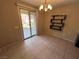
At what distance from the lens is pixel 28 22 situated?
4078 millimetres

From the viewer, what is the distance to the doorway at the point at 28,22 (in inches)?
148

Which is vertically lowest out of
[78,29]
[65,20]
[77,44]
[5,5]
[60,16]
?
[77,44]

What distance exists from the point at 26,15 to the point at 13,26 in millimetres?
1311

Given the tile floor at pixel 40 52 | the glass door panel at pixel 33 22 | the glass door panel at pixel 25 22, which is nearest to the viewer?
the tile floor at pixel 40 52

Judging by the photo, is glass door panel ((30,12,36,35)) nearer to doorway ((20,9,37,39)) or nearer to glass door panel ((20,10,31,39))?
doorway ((20,9,37,39))

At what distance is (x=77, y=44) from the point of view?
9.71ft

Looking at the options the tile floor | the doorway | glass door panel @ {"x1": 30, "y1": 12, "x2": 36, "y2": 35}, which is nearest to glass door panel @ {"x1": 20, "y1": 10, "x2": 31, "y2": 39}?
the doorway

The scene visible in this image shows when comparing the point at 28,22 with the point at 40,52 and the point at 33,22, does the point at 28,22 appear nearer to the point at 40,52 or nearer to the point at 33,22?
the point at 33,22

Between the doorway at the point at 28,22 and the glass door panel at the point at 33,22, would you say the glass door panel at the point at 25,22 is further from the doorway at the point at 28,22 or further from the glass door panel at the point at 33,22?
the glass door panel at the point at 33,22

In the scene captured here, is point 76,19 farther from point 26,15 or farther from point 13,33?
point 13,33

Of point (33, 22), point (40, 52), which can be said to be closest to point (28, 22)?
point (33, 22)

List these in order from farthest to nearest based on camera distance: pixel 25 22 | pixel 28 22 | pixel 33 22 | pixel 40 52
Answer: pixel 33 22 → pixel 28 22 → pixel 25 22 → pixel 40 52

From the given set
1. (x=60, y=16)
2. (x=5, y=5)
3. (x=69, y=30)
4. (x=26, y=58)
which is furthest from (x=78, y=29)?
(x=5, y=5)

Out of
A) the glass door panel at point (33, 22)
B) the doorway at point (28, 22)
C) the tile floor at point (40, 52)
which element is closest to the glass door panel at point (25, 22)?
the doorway at point (28, 22)
